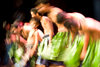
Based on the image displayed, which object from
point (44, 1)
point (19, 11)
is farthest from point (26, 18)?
point (44, 1)

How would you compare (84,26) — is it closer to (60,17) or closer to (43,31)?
(60,17)

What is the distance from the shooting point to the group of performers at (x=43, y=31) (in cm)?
241

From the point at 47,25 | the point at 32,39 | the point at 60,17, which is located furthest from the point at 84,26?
the point at 32,39

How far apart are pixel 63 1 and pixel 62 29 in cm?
44

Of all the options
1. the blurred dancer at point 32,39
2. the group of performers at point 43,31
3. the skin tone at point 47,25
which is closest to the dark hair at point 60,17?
the group of performers at point 43,31

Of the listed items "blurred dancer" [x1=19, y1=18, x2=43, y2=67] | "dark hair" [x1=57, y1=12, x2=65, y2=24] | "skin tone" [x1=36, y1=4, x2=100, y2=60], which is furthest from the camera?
"blurred dancer" [x1=19, y1=18, x2=43, y2=67]

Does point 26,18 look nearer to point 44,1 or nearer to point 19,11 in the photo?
point 19,11

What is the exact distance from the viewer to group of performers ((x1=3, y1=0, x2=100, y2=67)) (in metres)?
2.41

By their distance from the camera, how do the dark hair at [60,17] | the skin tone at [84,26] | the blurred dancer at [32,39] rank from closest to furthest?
the skin tone at [84,26] → the dark hair at [60,17] → the blurred dancer at [32,39]

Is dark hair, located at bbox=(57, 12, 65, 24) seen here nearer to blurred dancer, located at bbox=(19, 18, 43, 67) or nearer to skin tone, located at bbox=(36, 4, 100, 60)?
skin tone, located at bbox=(36, 4, 100, 60)

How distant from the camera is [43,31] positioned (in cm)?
296

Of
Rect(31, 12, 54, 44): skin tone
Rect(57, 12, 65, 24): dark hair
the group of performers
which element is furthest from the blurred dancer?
Rect(57, 12, 65, 24): dark hair

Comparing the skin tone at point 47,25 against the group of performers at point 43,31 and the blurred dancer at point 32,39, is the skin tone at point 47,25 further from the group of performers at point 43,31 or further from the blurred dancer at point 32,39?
the blurred dancer at point 32,39

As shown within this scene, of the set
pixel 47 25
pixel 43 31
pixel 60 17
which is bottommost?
pixel 43 31
